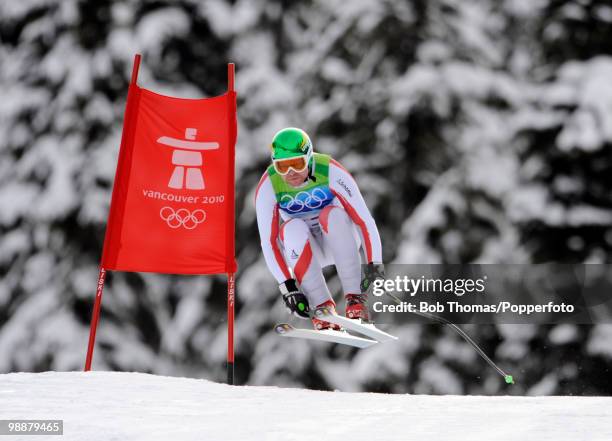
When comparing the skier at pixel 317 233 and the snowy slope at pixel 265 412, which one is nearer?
the snowy slope at pixel 265 412

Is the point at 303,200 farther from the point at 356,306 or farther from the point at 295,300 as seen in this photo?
the point at 356,306

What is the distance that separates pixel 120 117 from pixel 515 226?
4.68 meters

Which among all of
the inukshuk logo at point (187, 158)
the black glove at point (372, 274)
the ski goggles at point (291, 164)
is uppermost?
the inukshuk logo at point (187, 158)

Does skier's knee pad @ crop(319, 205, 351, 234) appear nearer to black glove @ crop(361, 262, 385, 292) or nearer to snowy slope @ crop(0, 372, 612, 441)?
black glove @ crop(361, 262, 385, 292)

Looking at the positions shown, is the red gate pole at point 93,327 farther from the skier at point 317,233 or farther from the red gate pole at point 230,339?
the skier at point 317,233

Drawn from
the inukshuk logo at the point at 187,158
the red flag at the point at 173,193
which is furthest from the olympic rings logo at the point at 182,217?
the inukshuk logo at the point at 187,158

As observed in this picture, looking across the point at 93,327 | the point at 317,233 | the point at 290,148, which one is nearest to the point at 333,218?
the point at 317,233

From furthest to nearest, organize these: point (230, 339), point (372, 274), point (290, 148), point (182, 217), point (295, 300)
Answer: point (182, 217)
point (230, 339)
point (295, 300)
point (372, 274)
point (290, 148)

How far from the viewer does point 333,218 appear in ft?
18.5

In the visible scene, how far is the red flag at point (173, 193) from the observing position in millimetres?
6734

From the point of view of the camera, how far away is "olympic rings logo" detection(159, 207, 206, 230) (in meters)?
6.73

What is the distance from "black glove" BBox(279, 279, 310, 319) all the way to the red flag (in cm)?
111

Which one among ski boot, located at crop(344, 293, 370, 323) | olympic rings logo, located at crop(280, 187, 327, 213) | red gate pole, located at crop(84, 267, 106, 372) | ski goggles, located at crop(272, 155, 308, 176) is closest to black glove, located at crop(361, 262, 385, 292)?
ski boot, located at crop(344, 293, 370, 323)

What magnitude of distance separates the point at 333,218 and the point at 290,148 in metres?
0.48
